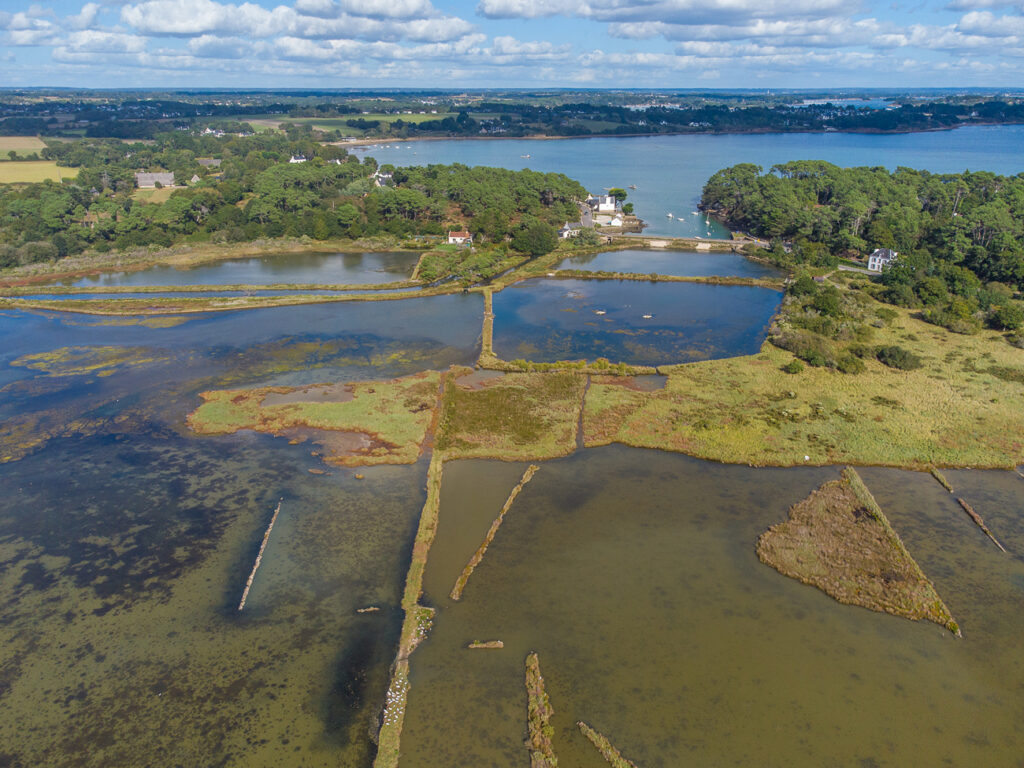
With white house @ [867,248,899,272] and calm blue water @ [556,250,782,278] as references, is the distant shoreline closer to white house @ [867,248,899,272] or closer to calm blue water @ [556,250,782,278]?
calm blue water @ [556,250,782,278]

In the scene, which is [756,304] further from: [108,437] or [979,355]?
[108,437]

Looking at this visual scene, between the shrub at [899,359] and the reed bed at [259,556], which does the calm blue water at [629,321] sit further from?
the reed bed at [259,556]

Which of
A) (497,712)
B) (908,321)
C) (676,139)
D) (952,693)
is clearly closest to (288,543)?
(497,712)

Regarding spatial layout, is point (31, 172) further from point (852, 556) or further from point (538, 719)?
point (852, 556)

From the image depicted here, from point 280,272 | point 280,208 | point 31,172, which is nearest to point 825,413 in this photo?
point 280,272

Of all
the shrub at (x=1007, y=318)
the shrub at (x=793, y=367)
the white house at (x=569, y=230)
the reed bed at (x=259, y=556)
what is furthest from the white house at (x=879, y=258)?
the reed bed at (x=259, y=556)

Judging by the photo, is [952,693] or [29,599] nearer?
[952,693]
